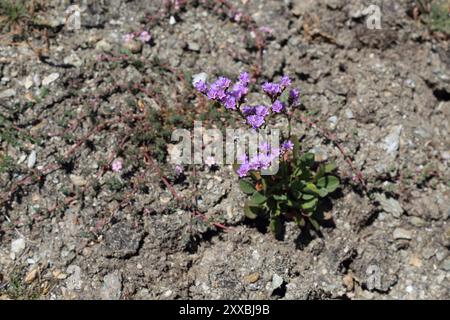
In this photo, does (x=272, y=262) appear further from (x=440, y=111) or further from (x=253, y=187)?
(x=440, y=111)

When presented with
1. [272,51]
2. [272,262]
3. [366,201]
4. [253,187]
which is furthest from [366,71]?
[272,262]

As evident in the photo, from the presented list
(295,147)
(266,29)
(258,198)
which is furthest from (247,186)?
(266,29)

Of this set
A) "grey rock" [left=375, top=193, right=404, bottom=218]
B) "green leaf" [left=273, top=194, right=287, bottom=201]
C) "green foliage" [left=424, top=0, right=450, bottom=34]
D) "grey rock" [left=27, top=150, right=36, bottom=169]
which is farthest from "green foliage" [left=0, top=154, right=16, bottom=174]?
"green foliage" [left=424, top=0, right=450, bottom=34]

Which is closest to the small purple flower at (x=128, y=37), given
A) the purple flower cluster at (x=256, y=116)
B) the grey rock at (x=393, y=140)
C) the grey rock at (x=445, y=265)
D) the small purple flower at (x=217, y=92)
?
the small purple flower at (x=217, y=92)

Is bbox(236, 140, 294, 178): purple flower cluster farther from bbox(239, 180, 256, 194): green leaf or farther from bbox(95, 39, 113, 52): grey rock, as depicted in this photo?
bbox(95, 39, 113, 52): grey rock

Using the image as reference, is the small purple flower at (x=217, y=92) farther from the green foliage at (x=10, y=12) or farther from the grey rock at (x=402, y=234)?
the green foliage at (x=10, y=12)

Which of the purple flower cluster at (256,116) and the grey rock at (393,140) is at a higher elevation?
the purple flower cluster at (256,116)
